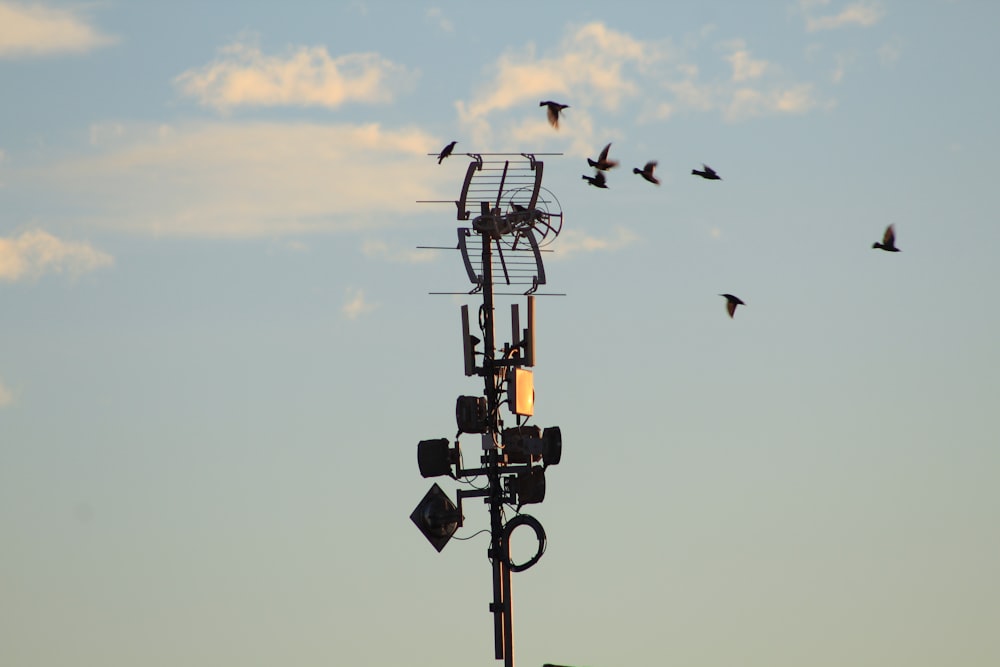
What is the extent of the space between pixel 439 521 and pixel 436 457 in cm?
121

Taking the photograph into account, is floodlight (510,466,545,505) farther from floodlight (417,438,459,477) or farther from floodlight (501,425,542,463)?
floodlight (417,438,459,477)

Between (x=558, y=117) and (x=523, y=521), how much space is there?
357 inches

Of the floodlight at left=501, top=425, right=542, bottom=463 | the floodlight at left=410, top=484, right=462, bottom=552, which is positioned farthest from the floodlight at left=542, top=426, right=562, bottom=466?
the floodlight at left=410, top=484, right=462, bottom=552

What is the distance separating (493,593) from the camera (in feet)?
138

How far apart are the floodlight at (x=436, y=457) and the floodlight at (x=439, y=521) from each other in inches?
22.3

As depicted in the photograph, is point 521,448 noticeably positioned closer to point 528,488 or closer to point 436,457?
point 528,488

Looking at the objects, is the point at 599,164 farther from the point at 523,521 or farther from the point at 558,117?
the point at 523,521

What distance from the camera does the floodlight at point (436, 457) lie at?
4309 centimetres

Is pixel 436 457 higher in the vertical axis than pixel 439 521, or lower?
higher

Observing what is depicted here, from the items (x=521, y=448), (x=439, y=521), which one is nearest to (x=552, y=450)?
(x=521, y=448)

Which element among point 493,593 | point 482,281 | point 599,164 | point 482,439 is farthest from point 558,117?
point 493,593

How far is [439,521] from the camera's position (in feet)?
141

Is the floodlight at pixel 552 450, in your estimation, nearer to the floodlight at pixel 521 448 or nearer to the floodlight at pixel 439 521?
the floodlight at pixel 521 448

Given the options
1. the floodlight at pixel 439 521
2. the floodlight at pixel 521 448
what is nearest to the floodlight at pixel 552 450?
the floodlight at pixel 521 448
